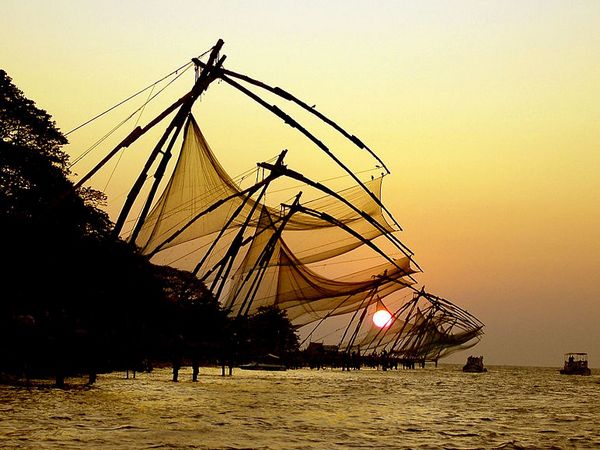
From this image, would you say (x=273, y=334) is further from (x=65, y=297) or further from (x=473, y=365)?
(x=65, y=297)

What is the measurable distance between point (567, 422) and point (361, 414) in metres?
3.27

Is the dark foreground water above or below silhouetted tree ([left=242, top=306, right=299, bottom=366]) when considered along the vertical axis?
below

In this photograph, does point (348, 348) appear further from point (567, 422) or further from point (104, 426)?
point (104, 426)

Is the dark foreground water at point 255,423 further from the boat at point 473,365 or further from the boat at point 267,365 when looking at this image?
the boat at point 473,365

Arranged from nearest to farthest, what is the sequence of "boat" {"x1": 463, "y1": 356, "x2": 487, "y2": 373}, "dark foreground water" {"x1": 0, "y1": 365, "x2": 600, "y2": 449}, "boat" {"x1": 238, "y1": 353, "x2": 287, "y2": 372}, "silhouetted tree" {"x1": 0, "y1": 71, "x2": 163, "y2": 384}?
1. "dark foreground water" {"x1": 0, "y1": 365, "x2": 600, "y2": 449}
2. "silhouetted tree" {"x1": 0, "y1": 71, "x2": 163, "y2": 384}
3. "boat" {"x1": 238, "y1": 353, "x2": 287, "y2": 372}
4. "boat" {"x1": 463, "y1": 356, "x2": 487, "y2": 373}

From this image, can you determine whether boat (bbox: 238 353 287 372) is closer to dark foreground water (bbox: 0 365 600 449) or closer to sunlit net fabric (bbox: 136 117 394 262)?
sunlit net fabric (bbox: 136 117 394 262)

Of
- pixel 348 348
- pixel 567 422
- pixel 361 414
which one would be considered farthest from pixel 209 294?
pixel 348 348

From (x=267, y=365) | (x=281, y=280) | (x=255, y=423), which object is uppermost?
(x=281, y=280)

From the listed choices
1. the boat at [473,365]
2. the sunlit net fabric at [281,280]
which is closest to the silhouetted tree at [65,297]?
the sunlit net fabric at [281,280]

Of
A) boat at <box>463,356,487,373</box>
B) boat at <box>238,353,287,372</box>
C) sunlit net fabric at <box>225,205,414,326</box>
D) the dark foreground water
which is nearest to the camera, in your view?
the dark foreground water

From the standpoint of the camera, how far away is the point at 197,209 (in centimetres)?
1469

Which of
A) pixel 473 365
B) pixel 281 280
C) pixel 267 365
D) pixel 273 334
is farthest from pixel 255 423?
pixel 473 365

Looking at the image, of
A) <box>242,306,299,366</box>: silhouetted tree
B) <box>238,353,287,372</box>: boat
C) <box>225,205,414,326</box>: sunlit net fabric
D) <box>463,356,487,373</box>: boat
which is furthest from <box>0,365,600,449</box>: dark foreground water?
<box>463,356,487,373</box>: boat

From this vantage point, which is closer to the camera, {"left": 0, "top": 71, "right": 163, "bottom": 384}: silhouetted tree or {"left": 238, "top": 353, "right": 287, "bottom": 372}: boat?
{"left": 0, "top": 71, "right": 163, "bottom": 384}: silhouetted tree
